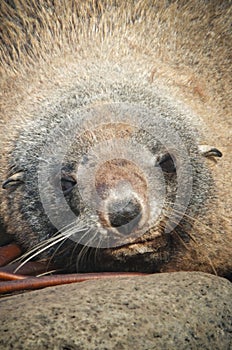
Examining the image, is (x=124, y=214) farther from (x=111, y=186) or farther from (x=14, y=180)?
(x=14, y=180)

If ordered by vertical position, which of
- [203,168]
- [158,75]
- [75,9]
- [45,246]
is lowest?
[45,246]

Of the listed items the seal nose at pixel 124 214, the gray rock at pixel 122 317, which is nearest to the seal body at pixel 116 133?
the seal nose at pixel 124 214

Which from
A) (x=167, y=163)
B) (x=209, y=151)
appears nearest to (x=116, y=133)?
(x=167, y=163)

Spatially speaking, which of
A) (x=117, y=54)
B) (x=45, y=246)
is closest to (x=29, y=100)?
(x=117, y=54)

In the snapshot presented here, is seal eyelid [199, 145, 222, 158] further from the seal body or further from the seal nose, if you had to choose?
the seal nose

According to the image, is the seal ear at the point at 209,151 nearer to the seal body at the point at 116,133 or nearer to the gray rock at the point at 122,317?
the seal body at the point at 116,133

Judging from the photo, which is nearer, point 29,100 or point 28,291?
point 28,291

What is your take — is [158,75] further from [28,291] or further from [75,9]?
[28,291]
